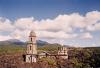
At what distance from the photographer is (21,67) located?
50969 millimetres

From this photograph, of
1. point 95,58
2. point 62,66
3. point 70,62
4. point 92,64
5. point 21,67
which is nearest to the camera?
point 21,67

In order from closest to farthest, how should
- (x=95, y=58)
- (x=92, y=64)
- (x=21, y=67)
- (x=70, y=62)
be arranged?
(x=21, y=67), (x=70, y=62), (x=92, y=64), (x=95, y=58)

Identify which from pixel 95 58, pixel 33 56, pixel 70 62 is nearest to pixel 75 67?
pixel 70 62

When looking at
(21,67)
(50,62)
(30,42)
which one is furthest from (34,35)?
(21,67)

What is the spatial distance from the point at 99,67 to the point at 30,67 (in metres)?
23.0

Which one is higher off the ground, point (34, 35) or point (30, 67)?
point (34, 35)

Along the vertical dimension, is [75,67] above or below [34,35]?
below

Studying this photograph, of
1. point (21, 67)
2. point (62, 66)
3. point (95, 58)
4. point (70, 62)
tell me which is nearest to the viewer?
point (21, 67)

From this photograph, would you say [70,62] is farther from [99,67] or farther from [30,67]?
[30,67]

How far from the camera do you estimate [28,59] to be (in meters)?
67.1

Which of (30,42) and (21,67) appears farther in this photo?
(30,42)

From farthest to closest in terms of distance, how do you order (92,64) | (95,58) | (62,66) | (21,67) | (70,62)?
(95,58) < (92,64) < (70,62) < (62,66) < (21,67)

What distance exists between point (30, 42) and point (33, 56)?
3448mm

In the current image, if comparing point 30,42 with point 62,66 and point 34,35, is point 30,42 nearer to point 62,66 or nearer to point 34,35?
point 34,35
